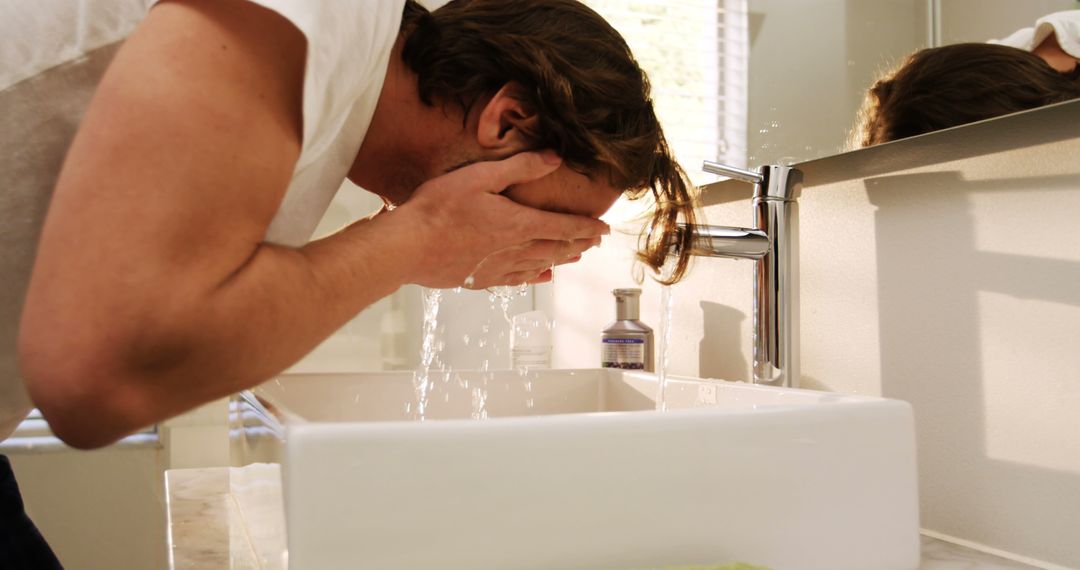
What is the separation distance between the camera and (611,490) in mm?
529

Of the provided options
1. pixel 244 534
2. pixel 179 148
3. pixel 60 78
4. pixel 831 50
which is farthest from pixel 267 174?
pixel 831 50

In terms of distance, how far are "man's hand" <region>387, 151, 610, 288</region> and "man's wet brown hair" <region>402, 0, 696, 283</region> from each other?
41 millimetres

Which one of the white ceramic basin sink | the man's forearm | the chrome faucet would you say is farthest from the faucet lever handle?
the man's forearm

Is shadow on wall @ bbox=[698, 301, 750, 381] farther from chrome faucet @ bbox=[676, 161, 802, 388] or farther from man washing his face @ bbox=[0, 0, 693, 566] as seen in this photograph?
man washing his face @ bbox=[0, 0, 693, 566]

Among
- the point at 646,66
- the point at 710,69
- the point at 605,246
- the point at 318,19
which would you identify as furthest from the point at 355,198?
the point at 318,19

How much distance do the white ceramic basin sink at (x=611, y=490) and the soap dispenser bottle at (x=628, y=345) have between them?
0.53m

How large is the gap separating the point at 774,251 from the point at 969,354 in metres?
0.22

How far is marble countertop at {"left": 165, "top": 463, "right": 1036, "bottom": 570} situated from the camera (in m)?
0.57

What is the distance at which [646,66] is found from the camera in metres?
1.34

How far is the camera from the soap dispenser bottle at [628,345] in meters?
1.16

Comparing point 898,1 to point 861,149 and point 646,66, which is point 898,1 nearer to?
point 861,149

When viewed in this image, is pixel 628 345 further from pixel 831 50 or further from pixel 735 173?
pixel 831 50

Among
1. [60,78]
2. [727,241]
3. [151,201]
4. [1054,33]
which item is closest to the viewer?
[151,201]

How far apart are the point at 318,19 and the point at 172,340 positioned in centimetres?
20
